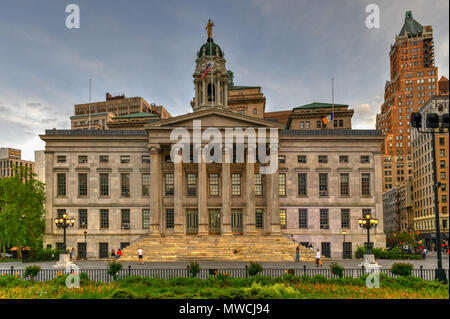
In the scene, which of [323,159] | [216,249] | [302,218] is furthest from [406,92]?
[216,249]

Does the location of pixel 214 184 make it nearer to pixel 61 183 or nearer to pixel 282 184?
pixel 282 184

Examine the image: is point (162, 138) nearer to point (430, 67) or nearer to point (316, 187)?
point (316, 187)

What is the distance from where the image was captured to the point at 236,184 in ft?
202

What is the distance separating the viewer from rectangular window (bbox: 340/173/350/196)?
62000 mm

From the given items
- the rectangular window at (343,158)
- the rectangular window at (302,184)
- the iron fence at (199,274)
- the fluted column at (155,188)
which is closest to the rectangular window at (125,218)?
the fluted column at (155,188)

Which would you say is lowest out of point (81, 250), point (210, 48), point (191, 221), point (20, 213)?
point (81, 250)

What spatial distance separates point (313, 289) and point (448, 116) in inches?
498

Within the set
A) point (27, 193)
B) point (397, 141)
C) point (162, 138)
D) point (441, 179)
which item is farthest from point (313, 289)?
point (397, 141)

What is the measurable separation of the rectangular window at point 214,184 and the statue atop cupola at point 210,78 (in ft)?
33.7

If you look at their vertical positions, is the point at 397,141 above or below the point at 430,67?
below

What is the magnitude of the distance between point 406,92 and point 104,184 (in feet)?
481

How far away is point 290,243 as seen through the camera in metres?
53.9

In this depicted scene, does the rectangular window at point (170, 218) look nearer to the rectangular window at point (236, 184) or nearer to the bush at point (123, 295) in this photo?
the rectangular window at point (236, 184)

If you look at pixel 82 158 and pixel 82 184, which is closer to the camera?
pixel 82 184
